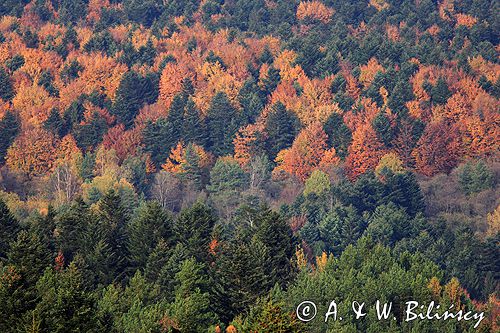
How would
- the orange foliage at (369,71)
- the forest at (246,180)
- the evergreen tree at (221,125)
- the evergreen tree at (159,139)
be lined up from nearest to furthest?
the forest at (246,180) → the evergreen tree at (159,139) → the evergreen tree at (221,125) → the orange foliage at (369,71)

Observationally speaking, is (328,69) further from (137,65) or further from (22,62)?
(22,62)

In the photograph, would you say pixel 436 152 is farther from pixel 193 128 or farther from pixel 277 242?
pixel 277 242

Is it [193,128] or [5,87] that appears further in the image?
[5,87]

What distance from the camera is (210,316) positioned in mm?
73000

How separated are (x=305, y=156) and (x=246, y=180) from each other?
1020cm

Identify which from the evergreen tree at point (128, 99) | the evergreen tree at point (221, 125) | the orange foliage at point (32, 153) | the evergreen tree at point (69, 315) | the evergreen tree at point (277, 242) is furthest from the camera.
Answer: the evergreen tree at point (128, 99)

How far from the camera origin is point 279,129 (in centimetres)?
16000

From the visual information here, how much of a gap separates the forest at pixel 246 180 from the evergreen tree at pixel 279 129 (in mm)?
242

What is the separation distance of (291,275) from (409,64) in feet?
322

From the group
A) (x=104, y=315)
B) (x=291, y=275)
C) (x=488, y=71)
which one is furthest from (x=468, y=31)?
(x=104, y=315)

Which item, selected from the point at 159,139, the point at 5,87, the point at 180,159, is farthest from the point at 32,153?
the point at 5,87

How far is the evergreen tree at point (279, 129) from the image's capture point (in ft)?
517

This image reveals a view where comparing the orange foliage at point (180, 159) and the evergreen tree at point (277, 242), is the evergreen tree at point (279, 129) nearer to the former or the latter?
the orange foliage at point (180, 159)

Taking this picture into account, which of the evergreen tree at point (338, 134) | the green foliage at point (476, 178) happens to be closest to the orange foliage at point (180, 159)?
the evergreen tree at point (338, 134)
